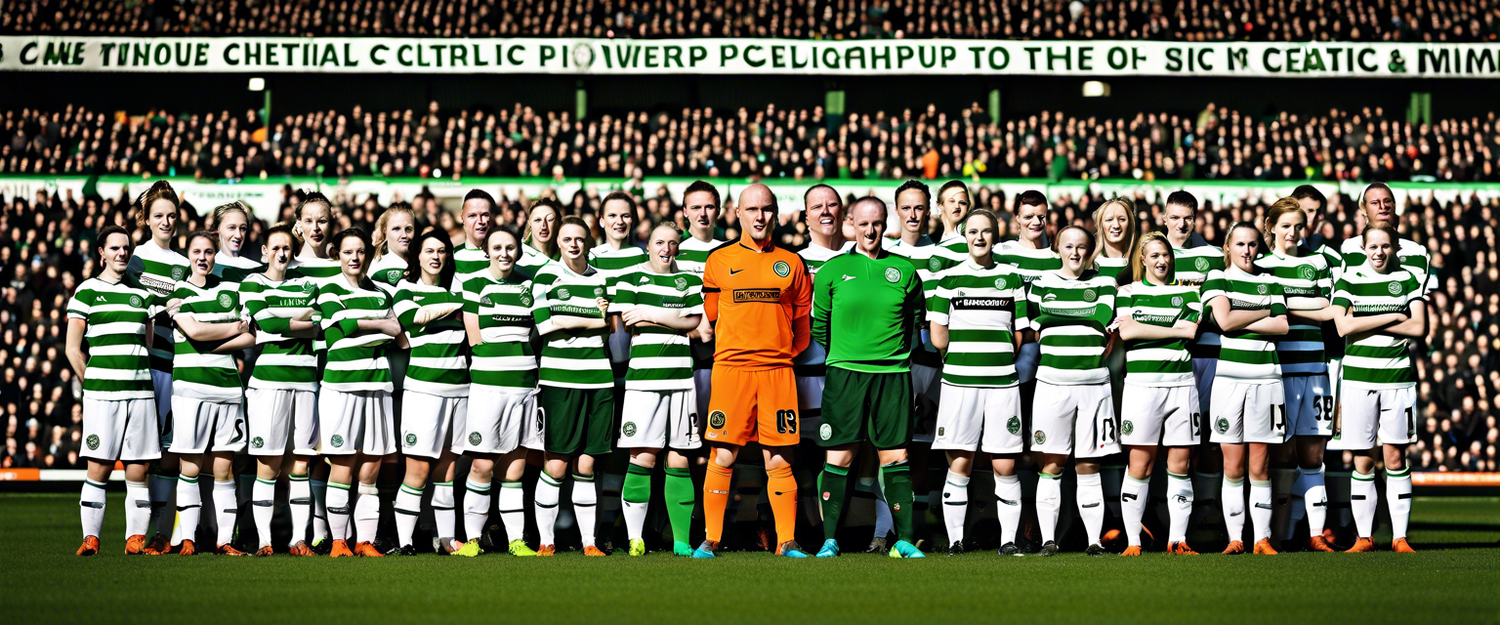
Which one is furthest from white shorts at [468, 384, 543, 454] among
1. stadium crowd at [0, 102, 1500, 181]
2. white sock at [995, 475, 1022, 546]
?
stadium crowd at [0, 102, 1500, 181]

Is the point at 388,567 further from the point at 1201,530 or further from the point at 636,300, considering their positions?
the point at 1201,530

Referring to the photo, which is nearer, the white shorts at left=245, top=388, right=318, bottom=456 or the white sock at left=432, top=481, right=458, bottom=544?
the white shorts at left=245, top=388, right=318, bottom=456

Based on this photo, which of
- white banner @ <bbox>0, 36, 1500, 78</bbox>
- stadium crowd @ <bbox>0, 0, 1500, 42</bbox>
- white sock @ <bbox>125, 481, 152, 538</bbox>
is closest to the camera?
white sock @ <bbox>125, 481, 152, 538</bbox>

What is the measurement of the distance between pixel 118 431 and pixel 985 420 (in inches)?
192

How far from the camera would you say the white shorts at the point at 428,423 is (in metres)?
8.81

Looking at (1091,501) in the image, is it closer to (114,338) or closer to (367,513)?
(367,513)

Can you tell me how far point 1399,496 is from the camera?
9.36m

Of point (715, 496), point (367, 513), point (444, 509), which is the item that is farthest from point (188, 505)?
point (715, 496)

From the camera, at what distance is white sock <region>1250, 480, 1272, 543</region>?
29.7 feet

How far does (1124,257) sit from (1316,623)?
335 centimetres

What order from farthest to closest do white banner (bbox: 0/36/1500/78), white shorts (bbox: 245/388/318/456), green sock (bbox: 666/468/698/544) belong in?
white banner (bbox: 0/36/1500/78) → white shorts (bbox: 245/388/318/456) → green sock (bbox: 666/468/698/544)

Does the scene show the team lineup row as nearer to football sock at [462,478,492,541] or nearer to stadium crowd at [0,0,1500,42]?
football sock at [462,478,492,541]

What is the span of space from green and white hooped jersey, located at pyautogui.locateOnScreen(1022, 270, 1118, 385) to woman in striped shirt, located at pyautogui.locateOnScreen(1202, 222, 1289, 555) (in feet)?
2.04

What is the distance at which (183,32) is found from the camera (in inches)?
1078
